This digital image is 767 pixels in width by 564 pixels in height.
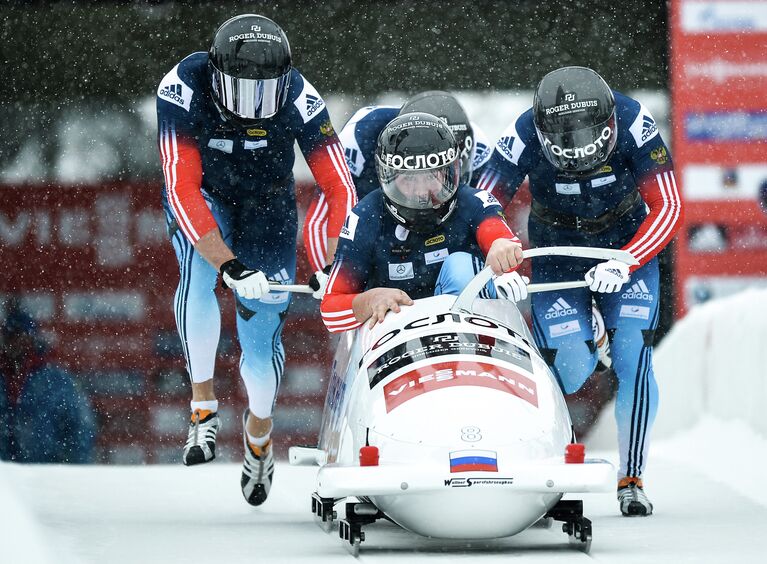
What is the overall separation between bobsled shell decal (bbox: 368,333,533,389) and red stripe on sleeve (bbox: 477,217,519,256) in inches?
22.7

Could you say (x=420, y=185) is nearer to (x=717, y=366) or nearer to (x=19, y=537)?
(x=19, y=537)

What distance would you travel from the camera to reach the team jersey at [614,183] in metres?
4.89

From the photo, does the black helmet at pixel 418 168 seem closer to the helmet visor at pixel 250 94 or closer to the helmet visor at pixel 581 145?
the helmet visor at pixel 581 145

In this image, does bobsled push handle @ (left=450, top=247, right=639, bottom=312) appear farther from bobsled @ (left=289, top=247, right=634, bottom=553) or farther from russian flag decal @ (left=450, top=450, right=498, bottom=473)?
russian flag decal @ (left=450, top=450, right=498, bottom=473)

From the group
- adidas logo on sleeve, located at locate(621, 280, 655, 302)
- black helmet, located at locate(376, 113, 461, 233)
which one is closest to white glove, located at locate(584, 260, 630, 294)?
adidas logo on sleeve, located at locate(621, 280, 655, 302)

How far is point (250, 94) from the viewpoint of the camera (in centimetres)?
495

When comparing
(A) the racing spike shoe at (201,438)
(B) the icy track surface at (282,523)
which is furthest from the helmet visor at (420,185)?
(A) the racing spike shoe at (201,438)

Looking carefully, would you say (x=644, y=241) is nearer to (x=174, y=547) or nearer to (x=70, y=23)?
(x=174, y=547)

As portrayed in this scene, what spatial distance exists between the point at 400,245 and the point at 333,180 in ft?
3.00

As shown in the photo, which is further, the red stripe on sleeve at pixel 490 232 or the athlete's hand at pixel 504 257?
the red stripe on sleeve at pixel 490 232

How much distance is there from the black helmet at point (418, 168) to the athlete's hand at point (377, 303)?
33 cm

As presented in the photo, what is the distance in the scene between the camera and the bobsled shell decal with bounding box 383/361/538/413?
3488 mm

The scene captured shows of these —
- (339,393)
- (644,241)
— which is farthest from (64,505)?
(644,241)

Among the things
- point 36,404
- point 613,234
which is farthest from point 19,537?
point 36,404
